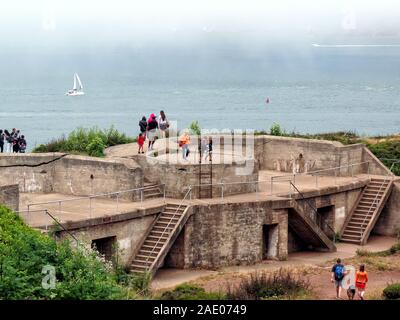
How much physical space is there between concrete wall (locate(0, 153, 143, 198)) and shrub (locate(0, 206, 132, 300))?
993 cm

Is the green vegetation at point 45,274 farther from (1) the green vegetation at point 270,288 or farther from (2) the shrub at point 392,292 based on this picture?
(2) the shrub at point 392,292

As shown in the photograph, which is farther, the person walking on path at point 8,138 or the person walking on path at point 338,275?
the person walking on path at point 8,138

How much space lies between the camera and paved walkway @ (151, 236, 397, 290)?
38.2 metres

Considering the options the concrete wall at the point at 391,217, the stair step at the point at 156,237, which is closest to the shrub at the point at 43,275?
the stair step at the point at 156,237

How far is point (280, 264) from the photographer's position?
1626 inches

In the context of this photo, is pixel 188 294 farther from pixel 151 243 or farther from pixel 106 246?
pixel 151 243

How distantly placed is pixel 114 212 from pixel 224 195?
4944mm

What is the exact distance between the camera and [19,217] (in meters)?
35.1

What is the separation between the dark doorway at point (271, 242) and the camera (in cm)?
4200

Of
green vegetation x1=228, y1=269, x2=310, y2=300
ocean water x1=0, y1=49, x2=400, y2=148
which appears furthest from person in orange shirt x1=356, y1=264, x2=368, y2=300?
ocean water x1=0, y1=49, x2=400, y2=148

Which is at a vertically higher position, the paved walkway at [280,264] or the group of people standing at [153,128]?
the group of people standing at [153,128]

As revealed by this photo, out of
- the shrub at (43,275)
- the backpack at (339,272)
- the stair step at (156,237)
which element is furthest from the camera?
the stair step at (156,237)

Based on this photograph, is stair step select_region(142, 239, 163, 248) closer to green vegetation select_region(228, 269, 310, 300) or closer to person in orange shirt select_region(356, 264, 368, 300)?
green vegetation select_region(228, 269, 310, 300)

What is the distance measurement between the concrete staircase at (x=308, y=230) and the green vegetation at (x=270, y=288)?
21.1 feet
